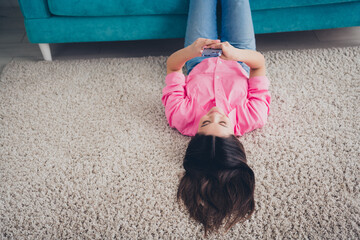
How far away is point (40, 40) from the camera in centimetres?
157

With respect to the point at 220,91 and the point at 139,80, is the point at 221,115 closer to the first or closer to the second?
the point at 220,91

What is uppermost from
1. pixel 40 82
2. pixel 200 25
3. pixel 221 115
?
pixel 200 25

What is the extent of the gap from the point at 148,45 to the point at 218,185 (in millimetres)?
1134

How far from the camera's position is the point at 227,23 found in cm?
140

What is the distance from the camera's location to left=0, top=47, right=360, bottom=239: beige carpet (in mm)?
991

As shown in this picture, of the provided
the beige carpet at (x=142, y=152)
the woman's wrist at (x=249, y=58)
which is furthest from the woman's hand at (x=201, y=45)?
the beige carpet at (x=142, y=152)

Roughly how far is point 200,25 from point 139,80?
430 millimetres

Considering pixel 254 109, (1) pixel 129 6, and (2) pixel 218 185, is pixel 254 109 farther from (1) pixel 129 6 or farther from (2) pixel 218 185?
(1) pixel 129 6

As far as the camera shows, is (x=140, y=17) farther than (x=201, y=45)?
Yes

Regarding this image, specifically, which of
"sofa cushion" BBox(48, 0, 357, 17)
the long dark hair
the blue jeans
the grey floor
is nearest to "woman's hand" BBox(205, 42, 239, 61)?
the blue jeans

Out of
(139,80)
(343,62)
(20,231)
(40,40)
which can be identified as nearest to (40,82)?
(40,40)

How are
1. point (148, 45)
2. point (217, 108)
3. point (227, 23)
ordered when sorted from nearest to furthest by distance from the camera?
point (217, 108) < point (227, 23) < point (148, 45)

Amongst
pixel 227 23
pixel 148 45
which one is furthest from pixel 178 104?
pixel 148 45

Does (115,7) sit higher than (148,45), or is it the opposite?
(115,7)
